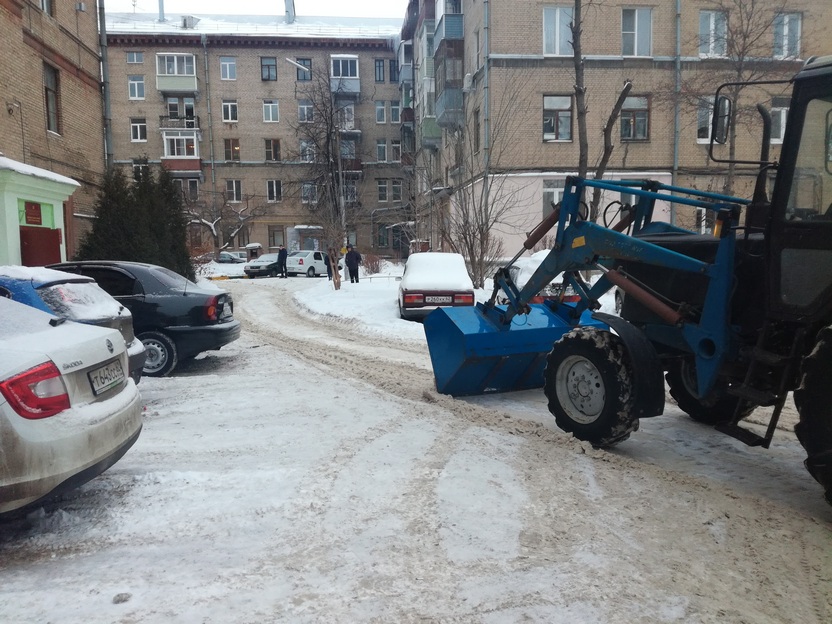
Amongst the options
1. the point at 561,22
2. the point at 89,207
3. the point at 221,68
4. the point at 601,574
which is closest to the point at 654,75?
the point at 561,22

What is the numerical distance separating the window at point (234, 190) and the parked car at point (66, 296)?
155ft

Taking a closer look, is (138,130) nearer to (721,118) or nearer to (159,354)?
(159,354)

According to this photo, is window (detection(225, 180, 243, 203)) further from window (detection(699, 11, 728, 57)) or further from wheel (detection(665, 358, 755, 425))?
wheel (detection(665, 358, 755, 425))

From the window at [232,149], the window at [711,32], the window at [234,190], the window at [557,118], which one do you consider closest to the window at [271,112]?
the window at [232,149]

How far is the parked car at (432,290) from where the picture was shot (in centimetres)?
1407

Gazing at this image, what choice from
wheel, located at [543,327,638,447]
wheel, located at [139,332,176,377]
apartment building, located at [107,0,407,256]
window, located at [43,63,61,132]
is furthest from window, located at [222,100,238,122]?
wheel, located at [543,327,638,447]

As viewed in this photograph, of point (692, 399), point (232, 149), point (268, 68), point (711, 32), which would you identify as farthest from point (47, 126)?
point (268, 68)

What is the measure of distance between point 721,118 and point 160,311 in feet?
24.1

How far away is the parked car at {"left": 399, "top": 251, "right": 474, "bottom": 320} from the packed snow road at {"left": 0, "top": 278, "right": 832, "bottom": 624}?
7.62 m

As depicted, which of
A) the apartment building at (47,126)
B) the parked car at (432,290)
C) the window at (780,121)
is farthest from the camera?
the parked car at (432,290)

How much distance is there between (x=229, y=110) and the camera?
5184 cm

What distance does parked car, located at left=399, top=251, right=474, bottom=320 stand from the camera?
14070 mm

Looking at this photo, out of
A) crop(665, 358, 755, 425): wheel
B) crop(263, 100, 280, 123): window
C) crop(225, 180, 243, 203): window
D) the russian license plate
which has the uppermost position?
crop(263, 100, 280, 123): window

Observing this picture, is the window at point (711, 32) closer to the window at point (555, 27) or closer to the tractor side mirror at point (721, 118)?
the window at point (555, 27)
